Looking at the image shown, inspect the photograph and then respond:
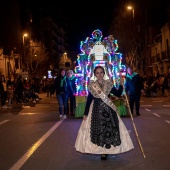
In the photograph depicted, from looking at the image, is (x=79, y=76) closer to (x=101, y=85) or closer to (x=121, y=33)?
(x=101, y=85)

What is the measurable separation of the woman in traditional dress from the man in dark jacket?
806 centimetres

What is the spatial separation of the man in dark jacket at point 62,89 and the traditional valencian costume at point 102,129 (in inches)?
318

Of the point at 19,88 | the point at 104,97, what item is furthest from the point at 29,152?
the point at 19,88

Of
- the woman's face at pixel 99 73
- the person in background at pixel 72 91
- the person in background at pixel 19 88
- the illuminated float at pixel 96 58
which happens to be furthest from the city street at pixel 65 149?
Answer: the person in background at pixel 19 88

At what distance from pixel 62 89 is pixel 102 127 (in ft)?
27.8

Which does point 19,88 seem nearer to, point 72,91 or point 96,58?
point 96,58

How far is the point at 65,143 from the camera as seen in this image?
9516mm

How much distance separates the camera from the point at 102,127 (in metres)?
7.30

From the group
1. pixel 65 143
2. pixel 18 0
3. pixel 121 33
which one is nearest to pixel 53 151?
pixel 65 143

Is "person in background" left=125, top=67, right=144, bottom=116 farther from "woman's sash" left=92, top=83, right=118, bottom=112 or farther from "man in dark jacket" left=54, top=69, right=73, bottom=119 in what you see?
"woman's sash" left=92, top=83, right=118, bottom=112

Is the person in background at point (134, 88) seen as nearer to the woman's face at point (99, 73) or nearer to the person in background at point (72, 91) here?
the person in background at point (72, 91)

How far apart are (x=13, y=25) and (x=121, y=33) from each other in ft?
65.6

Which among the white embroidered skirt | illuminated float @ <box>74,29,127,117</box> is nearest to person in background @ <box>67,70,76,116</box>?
illuminated float @ <box>74,29,127,117</box>

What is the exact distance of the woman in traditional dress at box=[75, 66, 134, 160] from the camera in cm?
723
